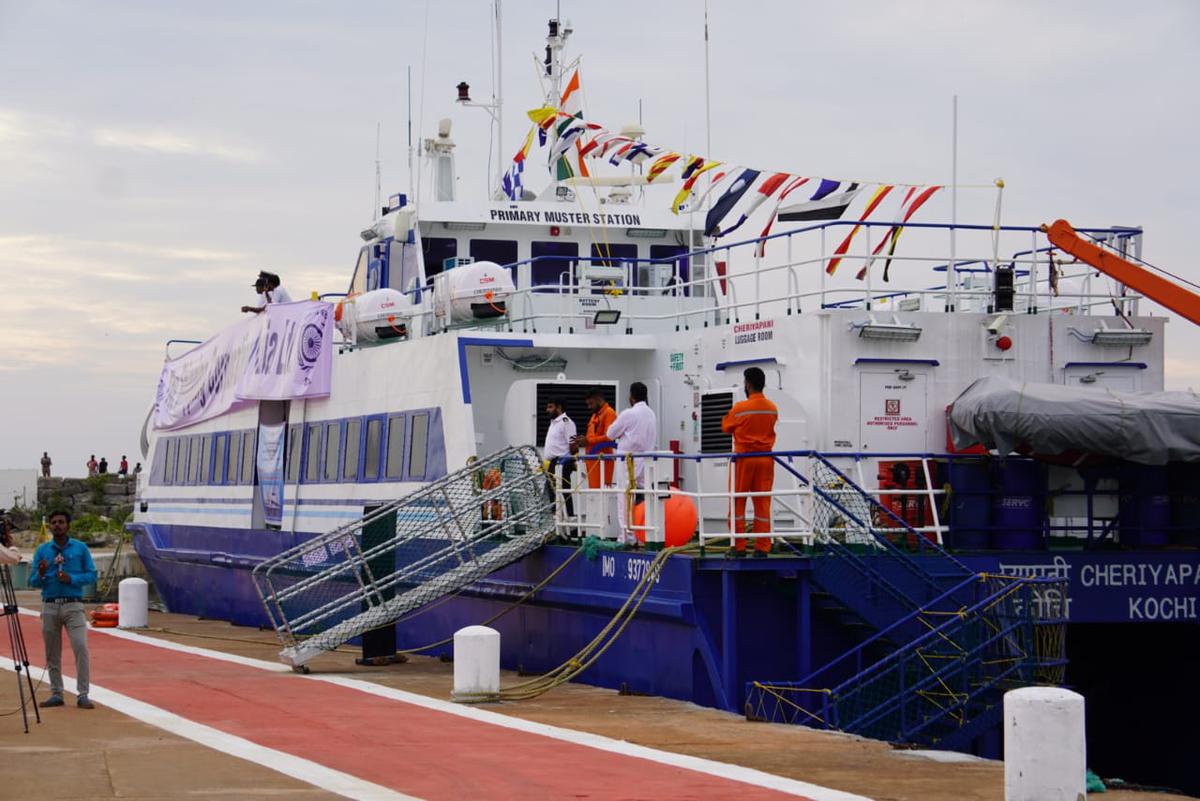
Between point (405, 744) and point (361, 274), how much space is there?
14.7 m

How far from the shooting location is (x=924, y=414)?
1670 centimetres

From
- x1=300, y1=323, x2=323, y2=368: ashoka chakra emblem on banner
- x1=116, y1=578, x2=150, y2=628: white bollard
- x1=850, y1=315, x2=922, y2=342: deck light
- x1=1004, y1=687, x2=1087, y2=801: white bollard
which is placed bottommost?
x1=116, y1=578, x2=150, y2=628: white bollard

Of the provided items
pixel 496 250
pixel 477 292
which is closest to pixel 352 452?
pixel 496 250

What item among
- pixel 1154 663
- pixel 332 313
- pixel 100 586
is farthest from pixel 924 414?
pixel 100 586

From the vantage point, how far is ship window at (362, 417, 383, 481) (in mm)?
22406

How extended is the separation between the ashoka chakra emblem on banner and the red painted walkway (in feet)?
22.3

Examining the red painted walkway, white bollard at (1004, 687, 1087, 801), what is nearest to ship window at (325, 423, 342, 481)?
the red painted walkway

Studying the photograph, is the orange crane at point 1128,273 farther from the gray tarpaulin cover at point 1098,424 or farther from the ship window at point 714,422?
the ship window at point 714,422

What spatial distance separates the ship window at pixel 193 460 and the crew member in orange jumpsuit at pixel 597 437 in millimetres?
14003

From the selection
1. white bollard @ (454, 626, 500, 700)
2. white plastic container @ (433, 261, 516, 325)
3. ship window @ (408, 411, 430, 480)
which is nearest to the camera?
white bollard @ (454, 626, 500, 700)

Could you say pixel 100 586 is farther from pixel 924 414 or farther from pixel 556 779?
pixel 556 779

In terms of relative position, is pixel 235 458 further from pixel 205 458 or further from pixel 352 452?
pixel 352 452

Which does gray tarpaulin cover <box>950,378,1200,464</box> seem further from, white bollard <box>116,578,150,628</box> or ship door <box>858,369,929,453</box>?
white bollard <box>116,578,150,628</box>

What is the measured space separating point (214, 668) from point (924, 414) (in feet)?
27.1
